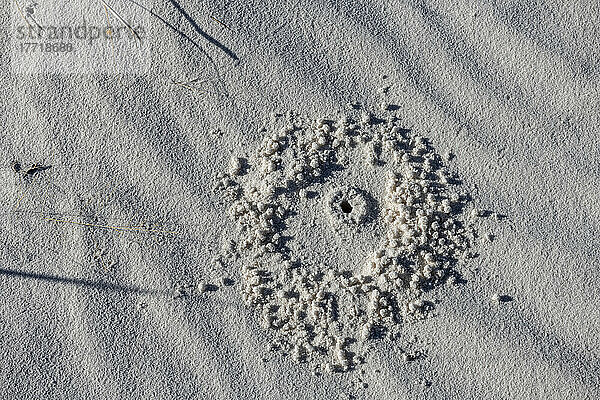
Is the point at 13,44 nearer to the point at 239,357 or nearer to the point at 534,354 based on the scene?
the point at 239,357

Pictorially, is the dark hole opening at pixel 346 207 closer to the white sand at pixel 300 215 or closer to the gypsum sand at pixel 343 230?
the gypsum sand at pixel 343 230

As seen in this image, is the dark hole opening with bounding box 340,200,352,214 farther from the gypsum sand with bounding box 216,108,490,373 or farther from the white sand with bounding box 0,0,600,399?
the white sand with bounding box 0,0,600,399

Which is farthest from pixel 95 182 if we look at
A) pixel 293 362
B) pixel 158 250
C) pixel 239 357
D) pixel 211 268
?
pixel 293 362

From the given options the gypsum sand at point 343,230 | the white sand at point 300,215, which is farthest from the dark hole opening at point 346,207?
the white sand at point 300,215

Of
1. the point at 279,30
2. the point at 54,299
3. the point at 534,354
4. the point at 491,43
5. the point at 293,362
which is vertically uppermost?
the point at 491,43
